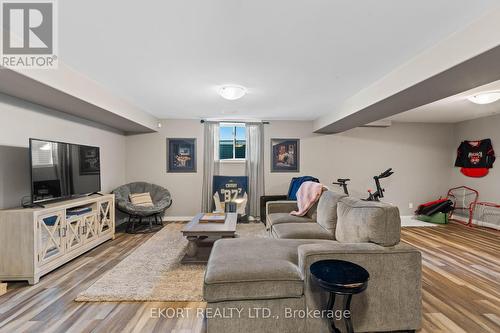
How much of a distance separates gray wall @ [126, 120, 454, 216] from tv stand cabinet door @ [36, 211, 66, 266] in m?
2.31

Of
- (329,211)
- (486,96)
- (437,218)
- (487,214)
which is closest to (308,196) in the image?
(329,211)

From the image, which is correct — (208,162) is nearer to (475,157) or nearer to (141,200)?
(141,200)

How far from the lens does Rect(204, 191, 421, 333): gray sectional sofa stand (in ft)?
4.77

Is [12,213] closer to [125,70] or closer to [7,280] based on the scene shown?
[7,280]

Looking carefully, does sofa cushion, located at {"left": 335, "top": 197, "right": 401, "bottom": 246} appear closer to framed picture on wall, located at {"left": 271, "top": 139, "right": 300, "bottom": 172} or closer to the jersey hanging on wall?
framed picture on wall, located at {"left": 271, "top": 139, "right": 300, "bottom": 172}

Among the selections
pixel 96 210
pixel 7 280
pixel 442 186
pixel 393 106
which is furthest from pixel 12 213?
pixel 442 186

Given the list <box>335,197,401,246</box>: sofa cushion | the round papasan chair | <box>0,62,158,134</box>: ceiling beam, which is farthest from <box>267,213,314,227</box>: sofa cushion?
<box>0,62,158,134</box>: ceiling beam

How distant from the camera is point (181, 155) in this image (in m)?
4.91

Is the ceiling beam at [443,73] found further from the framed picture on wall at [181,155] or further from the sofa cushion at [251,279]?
the framed picture on wall at [181,155]

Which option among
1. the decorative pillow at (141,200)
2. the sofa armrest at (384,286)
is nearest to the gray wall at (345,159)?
the decorative pillow at (141,200)

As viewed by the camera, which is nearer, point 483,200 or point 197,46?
point 197,46

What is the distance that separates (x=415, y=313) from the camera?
5.21 feet

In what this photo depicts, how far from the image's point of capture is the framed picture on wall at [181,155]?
4891 millimetres

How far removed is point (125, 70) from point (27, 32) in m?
0.76
